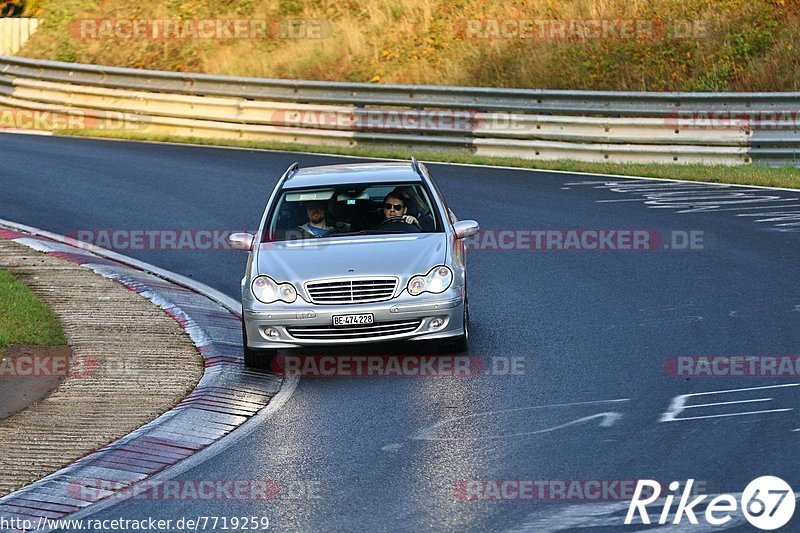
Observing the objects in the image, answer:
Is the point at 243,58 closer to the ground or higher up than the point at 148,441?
higher up

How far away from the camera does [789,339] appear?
11219 millimetres

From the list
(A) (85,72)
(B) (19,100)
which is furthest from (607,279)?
(B) (19,100)

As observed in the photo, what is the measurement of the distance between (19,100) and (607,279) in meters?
20.7

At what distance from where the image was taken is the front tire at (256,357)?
36.4 feet

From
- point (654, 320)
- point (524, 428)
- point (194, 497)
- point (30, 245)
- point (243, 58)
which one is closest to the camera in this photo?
point (194, 497)

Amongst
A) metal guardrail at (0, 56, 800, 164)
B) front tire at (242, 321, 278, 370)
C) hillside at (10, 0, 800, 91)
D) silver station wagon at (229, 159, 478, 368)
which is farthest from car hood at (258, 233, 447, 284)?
hillside at (10, 0, 800, 91)

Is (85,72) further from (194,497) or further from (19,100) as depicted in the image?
(194,497)

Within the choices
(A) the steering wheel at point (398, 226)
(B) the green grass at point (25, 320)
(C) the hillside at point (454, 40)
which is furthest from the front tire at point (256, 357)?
(C) the hillside at point (454, 40)

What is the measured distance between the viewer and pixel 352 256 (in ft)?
37.1

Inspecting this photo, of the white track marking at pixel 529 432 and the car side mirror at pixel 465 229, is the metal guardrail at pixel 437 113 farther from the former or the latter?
the white track marking at pixel 529 432

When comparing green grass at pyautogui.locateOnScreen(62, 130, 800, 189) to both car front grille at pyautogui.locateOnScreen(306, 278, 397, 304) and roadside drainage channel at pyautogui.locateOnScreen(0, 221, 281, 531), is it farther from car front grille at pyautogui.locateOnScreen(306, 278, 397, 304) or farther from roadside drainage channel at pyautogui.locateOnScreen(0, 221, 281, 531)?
car front grille at pyautogui.locateOnScreen(306, 278, 397, 304)

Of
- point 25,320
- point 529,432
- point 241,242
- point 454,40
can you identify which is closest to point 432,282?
point 241,242

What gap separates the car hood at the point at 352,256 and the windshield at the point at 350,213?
18cm

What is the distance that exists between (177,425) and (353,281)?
2214 millimetres
